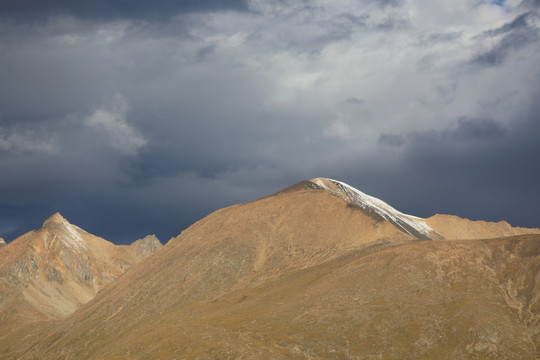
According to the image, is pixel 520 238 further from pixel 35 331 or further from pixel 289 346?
pixel 35 331

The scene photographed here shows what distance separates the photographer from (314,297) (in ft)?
335

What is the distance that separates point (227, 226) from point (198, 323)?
2316 inches

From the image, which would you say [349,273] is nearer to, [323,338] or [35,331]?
[323,338]

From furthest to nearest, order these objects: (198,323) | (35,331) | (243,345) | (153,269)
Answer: (35,331) < (153,269) < (198,323) < (243,345)

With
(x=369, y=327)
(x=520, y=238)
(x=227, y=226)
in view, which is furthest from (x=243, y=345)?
(x=227, y=226)

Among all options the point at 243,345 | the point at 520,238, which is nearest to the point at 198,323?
the point at 243,345

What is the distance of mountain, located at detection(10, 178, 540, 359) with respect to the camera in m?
82.4

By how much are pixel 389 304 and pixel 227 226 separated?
73.8m

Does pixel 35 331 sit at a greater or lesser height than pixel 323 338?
greater

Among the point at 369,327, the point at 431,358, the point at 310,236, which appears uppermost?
the point at 310,236

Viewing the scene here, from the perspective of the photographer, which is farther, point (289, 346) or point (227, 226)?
point (227, 226)

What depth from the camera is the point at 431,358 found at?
254 ft

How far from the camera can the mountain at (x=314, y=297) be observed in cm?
8244

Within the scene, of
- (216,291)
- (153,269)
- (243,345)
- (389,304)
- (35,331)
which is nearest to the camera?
(243,345)
